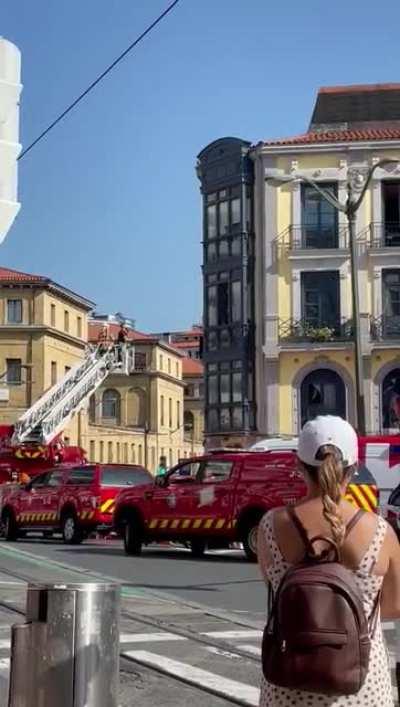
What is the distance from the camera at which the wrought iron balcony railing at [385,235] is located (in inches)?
1654

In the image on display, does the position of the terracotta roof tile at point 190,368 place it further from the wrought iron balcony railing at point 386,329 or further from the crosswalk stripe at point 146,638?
the crosswalk stripe at point 146,638

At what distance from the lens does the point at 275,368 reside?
138 ft

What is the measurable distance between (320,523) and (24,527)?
2337 cm

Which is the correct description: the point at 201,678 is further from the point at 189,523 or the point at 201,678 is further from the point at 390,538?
the point at 189,523

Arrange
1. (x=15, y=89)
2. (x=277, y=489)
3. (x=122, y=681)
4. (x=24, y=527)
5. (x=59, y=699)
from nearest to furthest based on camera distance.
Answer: (x=59, y=699) → (x=15, y=89) → (x=122, y=681) → (x=277, y=489) → (x=24, y=527)

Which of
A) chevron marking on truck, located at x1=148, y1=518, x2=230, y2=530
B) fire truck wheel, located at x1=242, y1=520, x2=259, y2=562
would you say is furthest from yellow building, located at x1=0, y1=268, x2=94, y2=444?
fire truck wheel, located at x1=242, y1=520, x2=259, y2=562

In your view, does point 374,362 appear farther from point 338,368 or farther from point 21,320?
point 21,320

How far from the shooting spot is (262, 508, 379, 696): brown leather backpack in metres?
3.13

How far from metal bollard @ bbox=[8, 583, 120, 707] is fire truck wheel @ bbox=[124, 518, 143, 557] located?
16.8 meters

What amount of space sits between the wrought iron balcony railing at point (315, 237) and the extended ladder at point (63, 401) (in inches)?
321

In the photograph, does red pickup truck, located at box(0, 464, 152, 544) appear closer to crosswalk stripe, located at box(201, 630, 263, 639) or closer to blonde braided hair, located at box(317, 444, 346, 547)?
crosswalk stripe, located at box(201, 630, 263, 639)

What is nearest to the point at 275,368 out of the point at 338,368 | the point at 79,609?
the point at 338,368

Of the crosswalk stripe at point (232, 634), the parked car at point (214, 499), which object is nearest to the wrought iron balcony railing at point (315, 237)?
the parked car at point (214, 499)

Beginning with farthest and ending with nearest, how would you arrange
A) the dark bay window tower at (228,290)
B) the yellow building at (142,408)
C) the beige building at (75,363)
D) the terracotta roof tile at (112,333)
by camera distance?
1. the terracotta roof tile at (112,333)
2. the yellow building at (142,408)
3. the beige building at (75,363)
4. the dark bay window tower at (228,290)
